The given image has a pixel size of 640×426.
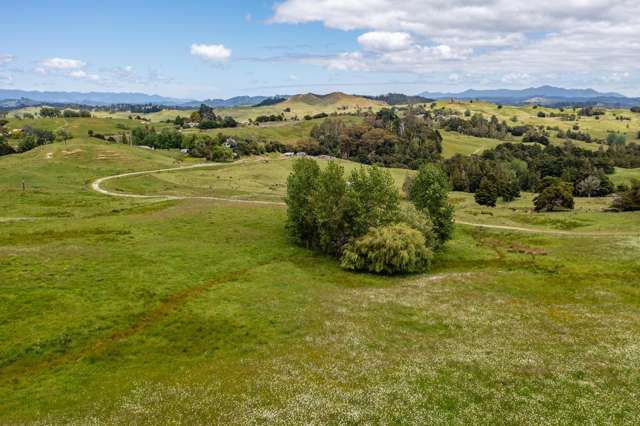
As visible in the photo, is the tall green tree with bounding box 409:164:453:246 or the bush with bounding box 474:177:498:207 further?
the bush with bounding box 474:177:498:207

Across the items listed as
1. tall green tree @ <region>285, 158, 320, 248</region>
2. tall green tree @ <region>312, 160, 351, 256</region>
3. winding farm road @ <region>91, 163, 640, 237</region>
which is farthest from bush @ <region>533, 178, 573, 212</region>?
tall green tree @ <region>285, 158, 320, 248</region>

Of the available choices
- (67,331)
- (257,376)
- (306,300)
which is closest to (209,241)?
(306,300)

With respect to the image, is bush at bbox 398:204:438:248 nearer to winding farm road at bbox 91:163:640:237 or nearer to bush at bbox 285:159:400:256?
bush at bbox 285:159:400:256

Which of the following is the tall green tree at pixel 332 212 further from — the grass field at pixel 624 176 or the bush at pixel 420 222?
the grass field at pixel 624 176

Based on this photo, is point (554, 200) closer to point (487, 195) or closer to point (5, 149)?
point (487, 195)

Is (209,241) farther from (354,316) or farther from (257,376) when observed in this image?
(257,376)

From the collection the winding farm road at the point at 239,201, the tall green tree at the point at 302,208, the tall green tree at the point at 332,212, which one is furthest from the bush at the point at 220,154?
the tall green tree at the point at 332,212

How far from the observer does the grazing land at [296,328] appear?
1156 inches

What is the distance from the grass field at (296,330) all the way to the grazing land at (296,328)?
0.60ft

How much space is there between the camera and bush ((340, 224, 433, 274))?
2425 inches

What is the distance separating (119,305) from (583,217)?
3480 inches

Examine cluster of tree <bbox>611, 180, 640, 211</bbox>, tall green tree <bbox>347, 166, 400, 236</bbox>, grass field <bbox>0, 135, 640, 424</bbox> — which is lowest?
grass field <bbox>0, 135, 640, 424</bbox>

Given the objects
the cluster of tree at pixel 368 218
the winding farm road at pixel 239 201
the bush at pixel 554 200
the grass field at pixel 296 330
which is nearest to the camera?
the grass field at pixel 296 330

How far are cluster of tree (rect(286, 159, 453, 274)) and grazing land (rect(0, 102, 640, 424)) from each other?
119 inches
